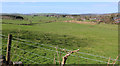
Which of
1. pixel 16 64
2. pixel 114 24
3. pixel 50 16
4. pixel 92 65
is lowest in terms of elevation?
pixel 92 65

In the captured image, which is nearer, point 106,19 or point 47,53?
point 47,53

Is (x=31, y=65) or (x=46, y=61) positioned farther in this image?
(x=46, y=61)

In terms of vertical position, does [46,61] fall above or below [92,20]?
below

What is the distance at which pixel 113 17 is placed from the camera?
1983cm

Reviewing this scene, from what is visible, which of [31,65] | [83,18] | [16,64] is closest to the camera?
[16,64]

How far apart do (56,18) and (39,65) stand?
624 inches

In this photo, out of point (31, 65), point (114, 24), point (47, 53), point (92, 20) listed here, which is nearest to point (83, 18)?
point (92, 20)

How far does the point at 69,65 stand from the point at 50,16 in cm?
1602

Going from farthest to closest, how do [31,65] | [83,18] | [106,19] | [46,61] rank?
[83,18], [106,19], [46,61], [31,65]

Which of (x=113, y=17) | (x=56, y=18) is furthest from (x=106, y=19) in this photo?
(x=56, y=18)

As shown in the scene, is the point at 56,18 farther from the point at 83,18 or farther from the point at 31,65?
the point at 31,65

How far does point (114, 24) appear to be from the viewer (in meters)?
18.3

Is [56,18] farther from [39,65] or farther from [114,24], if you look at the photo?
[39,65]

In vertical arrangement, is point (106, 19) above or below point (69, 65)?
above
